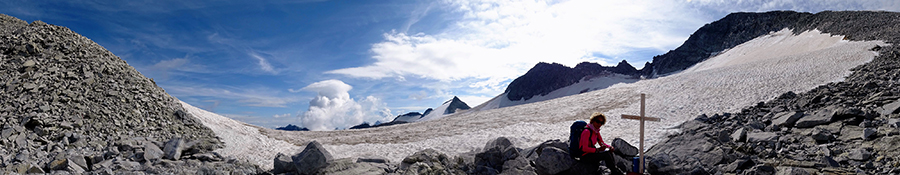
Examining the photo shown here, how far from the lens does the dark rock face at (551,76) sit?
76.4 meters

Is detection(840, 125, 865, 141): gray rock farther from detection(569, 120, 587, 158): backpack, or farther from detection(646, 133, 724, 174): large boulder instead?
detection(569, 120, 587, 158): backpack

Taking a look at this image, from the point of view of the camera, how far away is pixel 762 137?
10.8 meters

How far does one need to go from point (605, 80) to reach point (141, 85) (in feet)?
218

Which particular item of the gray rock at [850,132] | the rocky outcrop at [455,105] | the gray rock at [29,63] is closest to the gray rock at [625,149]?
the gray rock at [850,132]

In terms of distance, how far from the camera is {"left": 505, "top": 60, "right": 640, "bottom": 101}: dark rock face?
76438 mm

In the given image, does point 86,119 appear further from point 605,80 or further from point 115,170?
point 605,80

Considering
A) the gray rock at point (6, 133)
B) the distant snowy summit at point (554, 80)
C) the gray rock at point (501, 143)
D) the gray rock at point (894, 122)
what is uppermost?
the distant snowy summit at point (554, 80)

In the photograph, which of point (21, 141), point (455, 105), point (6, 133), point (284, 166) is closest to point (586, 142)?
point (284, 166)

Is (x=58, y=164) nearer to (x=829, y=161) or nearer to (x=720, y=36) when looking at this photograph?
(x=829, y=161)

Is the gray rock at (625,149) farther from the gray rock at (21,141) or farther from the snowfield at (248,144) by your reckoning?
the gray rock at (21,141)

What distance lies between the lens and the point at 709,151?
10094mm

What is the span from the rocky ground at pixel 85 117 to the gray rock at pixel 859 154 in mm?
15336

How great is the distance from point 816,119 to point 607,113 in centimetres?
1321

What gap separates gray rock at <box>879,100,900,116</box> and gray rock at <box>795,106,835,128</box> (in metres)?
1.04
